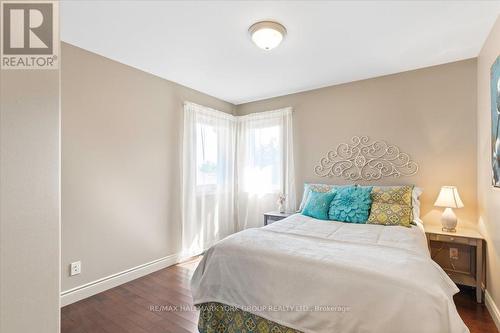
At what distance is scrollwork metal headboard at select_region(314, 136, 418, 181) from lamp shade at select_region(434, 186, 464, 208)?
0.45m

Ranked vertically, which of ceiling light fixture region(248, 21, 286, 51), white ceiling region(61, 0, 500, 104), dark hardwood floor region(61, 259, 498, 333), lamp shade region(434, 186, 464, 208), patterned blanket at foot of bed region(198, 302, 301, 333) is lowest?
dark hardwood floor region(61, 259, 498, 333)

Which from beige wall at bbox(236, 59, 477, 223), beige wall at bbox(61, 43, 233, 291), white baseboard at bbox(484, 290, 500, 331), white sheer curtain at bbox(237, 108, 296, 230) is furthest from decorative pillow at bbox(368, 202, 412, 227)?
beige wall at bbox(61, 43, 233, 291)

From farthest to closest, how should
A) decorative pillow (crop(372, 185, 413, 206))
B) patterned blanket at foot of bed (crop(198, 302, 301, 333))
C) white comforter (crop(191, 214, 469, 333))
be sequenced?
1. decorative pillow (crop(372, 185, 413, 206))
2. patterned blanket at foot of bed (crop(198, 302, 301, 333))
3. white comforter (crop(191, 214, 469, 333))

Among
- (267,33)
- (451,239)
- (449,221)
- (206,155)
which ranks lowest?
(451,239)

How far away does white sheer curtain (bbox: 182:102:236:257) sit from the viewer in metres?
3.61

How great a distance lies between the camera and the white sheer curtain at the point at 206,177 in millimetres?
3611

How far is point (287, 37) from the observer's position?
240cm

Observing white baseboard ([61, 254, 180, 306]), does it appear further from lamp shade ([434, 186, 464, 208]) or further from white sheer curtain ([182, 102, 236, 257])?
lamp shade ([434, 186, 464, 208])

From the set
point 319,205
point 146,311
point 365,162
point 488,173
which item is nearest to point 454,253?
point 488,173

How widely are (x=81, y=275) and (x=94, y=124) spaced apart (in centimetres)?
154

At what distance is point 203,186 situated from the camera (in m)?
3.91

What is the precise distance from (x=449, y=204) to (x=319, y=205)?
1.30 meters

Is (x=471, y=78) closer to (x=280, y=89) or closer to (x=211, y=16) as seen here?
(x=280, y=89)

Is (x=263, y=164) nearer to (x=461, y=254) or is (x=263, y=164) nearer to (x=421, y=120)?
(x=421, y=120)
